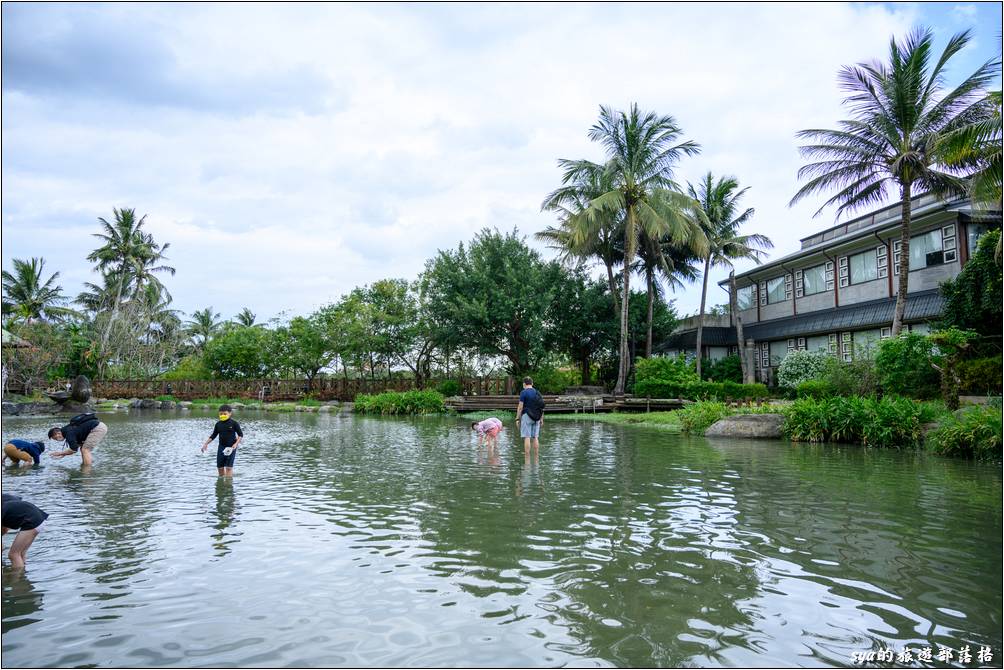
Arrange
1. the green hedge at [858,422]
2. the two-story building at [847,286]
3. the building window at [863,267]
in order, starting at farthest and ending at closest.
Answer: the building window at [863,267] → the two-story building at [847,286] → the green hedge at [858,422]

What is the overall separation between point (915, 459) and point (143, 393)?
46811 millimetres

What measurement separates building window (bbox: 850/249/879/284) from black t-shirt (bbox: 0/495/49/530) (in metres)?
33.1

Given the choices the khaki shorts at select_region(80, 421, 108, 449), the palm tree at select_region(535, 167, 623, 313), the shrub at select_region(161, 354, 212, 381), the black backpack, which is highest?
the palm tree at select_region(535, 167, 623, 313)

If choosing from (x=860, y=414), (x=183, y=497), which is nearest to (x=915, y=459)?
(x=860, y=414)

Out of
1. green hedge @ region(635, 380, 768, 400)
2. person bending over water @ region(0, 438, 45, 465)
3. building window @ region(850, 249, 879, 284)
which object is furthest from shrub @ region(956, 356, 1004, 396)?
person bending over water @ region(0, 438, 45, 465)

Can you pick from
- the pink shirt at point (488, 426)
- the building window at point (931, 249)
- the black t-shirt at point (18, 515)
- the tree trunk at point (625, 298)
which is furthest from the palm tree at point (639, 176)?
the black t-shirt at point (18, 515)

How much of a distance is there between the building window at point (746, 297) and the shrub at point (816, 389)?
1603cm

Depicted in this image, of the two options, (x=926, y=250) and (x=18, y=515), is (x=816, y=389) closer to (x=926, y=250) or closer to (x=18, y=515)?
(x=926, y=250)

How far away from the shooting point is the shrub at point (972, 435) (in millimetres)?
12695

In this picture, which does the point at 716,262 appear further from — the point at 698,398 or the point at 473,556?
the point at 473,556

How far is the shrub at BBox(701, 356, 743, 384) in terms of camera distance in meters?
37.5

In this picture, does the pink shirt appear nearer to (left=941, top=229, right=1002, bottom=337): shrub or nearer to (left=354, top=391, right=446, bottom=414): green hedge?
(left=941, top=229, right=1002, bottom=337): shrub

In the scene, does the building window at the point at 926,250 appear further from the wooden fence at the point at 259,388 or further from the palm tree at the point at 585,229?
the wooden fence at the point at 259,388

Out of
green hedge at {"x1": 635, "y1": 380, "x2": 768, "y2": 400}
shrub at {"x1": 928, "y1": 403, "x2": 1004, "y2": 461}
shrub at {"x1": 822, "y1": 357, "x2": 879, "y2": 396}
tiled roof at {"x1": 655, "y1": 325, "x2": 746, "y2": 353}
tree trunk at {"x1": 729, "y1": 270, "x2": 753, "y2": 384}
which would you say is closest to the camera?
shrub at {"x1": 928, "y1": 403, "x2": 1004, "y2": 461}
